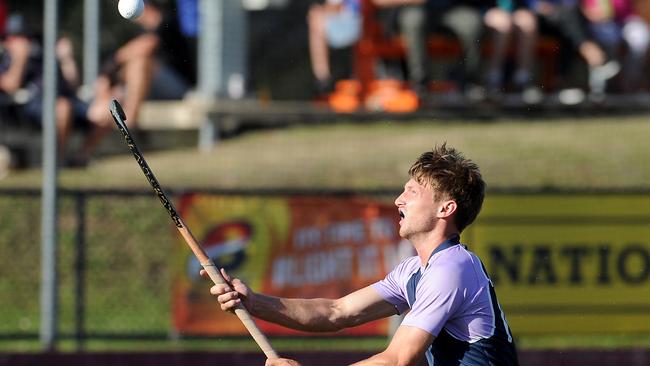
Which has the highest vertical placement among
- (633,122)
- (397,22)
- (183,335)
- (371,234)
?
(397,22)

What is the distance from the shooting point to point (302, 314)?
5336 mm

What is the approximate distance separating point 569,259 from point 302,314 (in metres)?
4.79

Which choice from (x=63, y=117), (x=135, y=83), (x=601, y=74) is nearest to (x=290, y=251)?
(x=63, y=117)

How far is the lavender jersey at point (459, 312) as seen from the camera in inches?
185

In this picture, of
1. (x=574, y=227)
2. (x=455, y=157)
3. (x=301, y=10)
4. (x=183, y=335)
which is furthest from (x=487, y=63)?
(x=455, y=157)

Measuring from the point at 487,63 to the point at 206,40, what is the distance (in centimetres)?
322

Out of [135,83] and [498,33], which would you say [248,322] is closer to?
[135,83]

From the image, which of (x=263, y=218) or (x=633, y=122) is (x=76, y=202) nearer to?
(x=263, y=218)

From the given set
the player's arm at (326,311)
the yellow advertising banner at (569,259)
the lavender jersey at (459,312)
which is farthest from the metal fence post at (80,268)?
the lavender jersey at (459,312)

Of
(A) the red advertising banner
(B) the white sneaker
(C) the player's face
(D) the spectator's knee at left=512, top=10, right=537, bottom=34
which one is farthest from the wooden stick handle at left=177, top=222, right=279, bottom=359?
(B) the white sneaker

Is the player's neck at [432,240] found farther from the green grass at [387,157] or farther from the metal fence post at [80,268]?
the green grass at [387,157]

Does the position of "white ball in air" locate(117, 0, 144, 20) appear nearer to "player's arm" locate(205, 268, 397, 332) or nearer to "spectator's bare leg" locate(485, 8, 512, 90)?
"player's arm" locate(205, 268, 397, 332)

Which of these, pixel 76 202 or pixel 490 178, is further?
pixel 490 178

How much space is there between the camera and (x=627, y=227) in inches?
383
